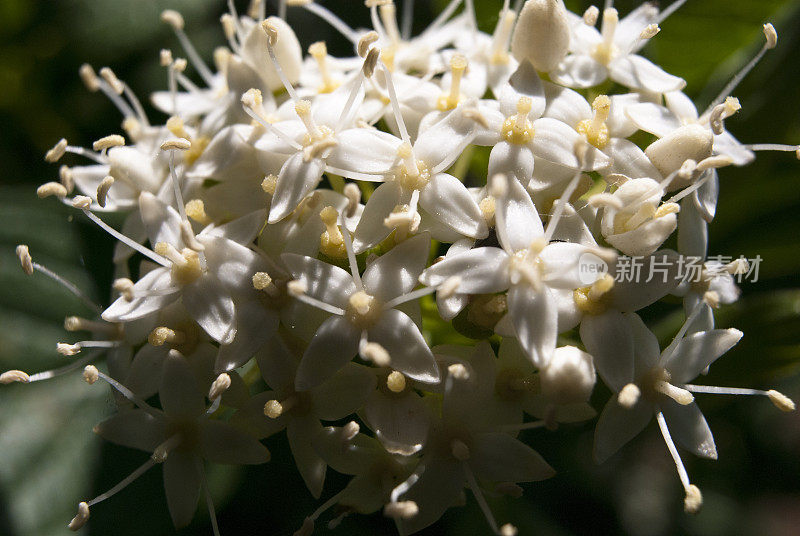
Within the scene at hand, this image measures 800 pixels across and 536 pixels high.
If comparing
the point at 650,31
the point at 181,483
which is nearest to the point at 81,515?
the point at 181,483

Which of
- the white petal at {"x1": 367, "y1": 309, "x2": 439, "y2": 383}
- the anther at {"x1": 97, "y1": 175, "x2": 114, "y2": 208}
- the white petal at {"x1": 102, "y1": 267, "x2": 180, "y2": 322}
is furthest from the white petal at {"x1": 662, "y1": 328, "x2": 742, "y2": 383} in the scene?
the anther at {"x1": 97, "y1": 175, "x2": 114, "y2": 208}

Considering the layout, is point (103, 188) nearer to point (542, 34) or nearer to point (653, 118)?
point (542, 34)

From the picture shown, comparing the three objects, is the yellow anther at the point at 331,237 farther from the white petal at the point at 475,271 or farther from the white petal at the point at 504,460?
the white petal at the point at 504,460

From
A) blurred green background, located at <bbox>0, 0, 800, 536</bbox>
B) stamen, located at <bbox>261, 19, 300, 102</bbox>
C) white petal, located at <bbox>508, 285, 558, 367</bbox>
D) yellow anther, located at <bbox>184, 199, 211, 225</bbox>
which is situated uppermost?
stamen, located at <bbox>261, 19, 300, 102</bbox>

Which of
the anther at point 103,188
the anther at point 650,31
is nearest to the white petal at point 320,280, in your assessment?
the anther at point 103,188

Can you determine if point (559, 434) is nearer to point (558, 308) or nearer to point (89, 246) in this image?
point (558, 308)

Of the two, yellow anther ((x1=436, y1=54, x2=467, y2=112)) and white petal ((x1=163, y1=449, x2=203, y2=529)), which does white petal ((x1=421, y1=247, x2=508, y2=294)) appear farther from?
white petal ((x1=163, y1=449, x2=203, y2=529))

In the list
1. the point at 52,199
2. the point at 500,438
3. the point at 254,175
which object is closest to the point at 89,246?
the point at 52,199
